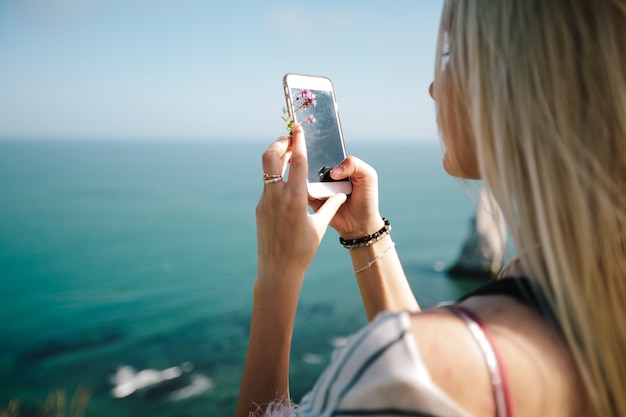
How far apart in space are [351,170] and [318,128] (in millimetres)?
257

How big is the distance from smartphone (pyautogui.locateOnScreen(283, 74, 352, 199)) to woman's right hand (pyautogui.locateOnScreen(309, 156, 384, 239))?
0.05 metres

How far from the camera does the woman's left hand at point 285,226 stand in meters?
1.56

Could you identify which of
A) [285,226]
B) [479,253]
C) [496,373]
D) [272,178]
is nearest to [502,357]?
[496,373]

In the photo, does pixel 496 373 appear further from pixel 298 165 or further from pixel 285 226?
pixel 298 165

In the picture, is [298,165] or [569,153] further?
[298,165]

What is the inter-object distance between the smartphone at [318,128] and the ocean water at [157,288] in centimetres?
75

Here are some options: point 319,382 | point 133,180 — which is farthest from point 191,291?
point 133,180

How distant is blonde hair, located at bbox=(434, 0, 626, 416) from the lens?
835 millimetres

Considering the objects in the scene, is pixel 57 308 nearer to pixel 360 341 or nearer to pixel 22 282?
pixel 22 282

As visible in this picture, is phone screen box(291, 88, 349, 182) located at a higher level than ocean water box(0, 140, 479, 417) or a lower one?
higher

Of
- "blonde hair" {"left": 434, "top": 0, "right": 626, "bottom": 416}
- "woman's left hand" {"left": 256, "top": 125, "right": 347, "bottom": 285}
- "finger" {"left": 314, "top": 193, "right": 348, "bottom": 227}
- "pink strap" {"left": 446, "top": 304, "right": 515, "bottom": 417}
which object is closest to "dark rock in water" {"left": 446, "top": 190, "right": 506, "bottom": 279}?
"finger" {"left": 314, "top": 193, "right": 348, "bottom": 227}

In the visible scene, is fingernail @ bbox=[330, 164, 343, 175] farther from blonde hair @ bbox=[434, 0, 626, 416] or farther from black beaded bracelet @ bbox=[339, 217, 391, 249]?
blonde hair @ bbox=[434, 0, 626, 416]

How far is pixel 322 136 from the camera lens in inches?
85.7

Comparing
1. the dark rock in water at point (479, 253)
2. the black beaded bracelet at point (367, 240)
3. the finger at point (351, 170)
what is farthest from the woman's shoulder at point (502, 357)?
the dark rock in water at point (479, 253)
